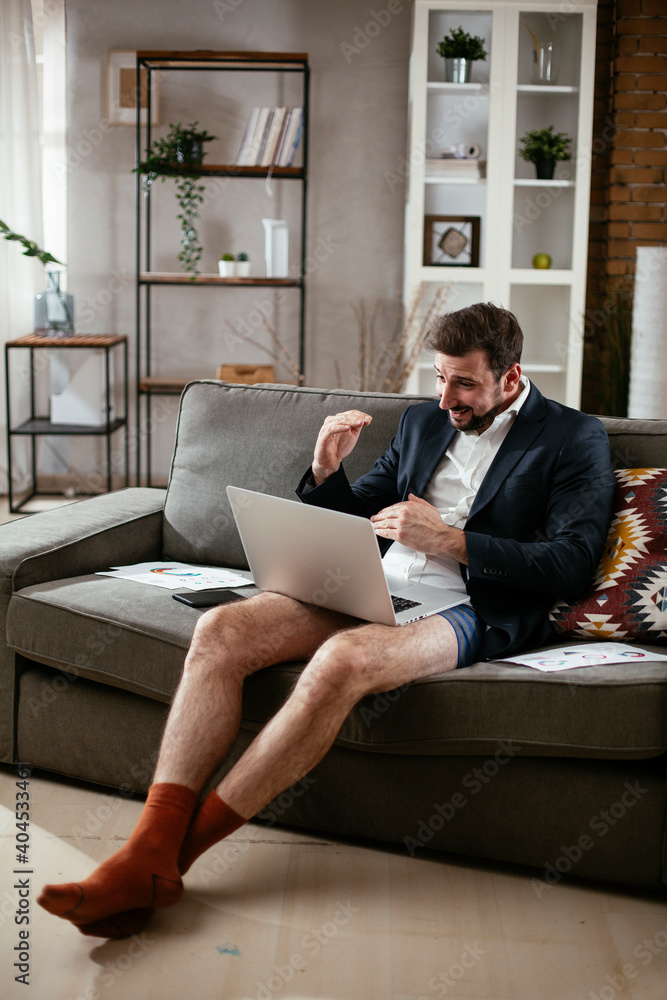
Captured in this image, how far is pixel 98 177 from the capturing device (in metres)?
4.75

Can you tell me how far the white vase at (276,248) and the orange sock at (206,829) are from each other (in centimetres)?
328

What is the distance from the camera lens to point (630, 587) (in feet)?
6.41

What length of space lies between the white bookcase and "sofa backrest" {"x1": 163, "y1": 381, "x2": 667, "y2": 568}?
7.00ft

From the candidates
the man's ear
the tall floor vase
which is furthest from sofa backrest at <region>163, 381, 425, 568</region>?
the tall floor vase

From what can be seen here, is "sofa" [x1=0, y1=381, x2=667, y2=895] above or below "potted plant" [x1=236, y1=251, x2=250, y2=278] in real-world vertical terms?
below

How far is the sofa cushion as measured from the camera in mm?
1698

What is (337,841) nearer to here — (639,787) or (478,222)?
(639,787)

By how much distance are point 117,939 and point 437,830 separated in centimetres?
62

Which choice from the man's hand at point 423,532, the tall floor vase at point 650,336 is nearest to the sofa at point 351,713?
the man's hand at point 423,532

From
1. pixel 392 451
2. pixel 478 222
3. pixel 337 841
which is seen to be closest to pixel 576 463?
pixel 392 451

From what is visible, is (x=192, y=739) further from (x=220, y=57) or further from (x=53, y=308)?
(x=220, y=57)

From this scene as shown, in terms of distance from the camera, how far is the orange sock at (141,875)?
151cm

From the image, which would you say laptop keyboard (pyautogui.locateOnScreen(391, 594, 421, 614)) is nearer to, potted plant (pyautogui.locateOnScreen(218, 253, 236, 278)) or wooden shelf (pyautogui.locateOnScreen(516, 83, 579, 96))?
potted plant (pyautogui.locateOnScreen(218, 253, 236, 278))

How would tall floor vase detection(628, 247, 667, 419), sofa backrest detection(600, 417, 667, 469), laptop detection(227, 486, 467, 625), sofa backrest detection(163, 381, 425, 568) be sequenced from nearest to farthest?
laptop detection(227, 486, 467, 625), sofa backrest detection(600, 417, 667, 469), sofa backrest detection(163, 381, 425, 568), tall floor vase detection(628, 247, 667, 419)
